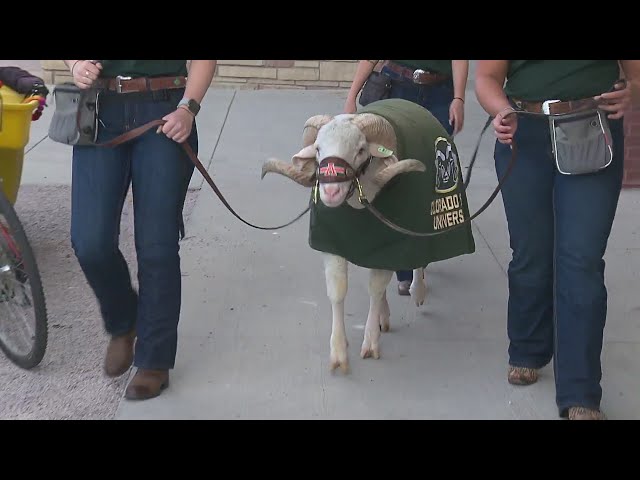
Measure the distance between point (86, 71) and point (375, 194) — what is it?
1355 millimetres

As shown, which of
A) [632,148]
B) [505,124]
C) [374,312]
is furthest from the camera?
[632,148]

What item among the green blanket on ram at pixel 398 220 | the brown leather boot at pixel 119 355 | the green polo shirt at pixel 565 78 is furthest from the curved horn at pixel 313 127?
the brown leather boot at pixel 119 355

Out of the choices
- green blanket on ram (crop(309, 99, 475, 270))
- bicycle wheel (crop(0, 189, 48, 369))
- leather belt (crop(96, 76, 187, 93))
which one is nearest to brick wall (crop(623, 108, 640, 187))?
green blanket on ram (crop(309, 99, 475, 270))

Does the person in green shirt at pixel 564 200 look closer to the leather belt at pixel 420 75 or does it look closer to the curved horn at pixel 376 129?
the curved horn at pixel 376 129

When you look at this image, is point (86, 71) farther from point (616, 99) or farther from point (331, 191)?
point (616, 99)

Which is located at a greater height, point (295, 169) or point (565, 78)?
point (565, 78)

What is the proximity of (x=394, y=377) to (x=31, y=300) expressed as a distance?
1.76 metres

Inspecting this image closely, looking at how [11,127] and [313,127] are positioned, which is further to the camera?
[11,127]

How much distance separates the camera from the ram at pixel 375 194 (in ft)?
12.5

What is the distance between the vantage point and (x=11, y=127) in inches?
189

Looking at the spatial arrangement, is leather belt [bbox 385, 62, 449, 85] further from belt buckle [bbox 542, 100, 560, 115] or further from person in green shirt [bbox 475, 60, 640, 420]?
belt buckle [bbox 542, 100, 560, 115]

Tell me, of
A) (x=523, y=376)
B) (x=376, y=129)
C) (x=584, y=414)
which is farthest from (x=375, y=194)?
(x=584, y=414)

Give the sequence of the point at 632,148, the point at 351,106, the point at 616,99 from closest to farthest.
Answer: the point at 616,99 < the point at 351,106 < the point at 632,148
